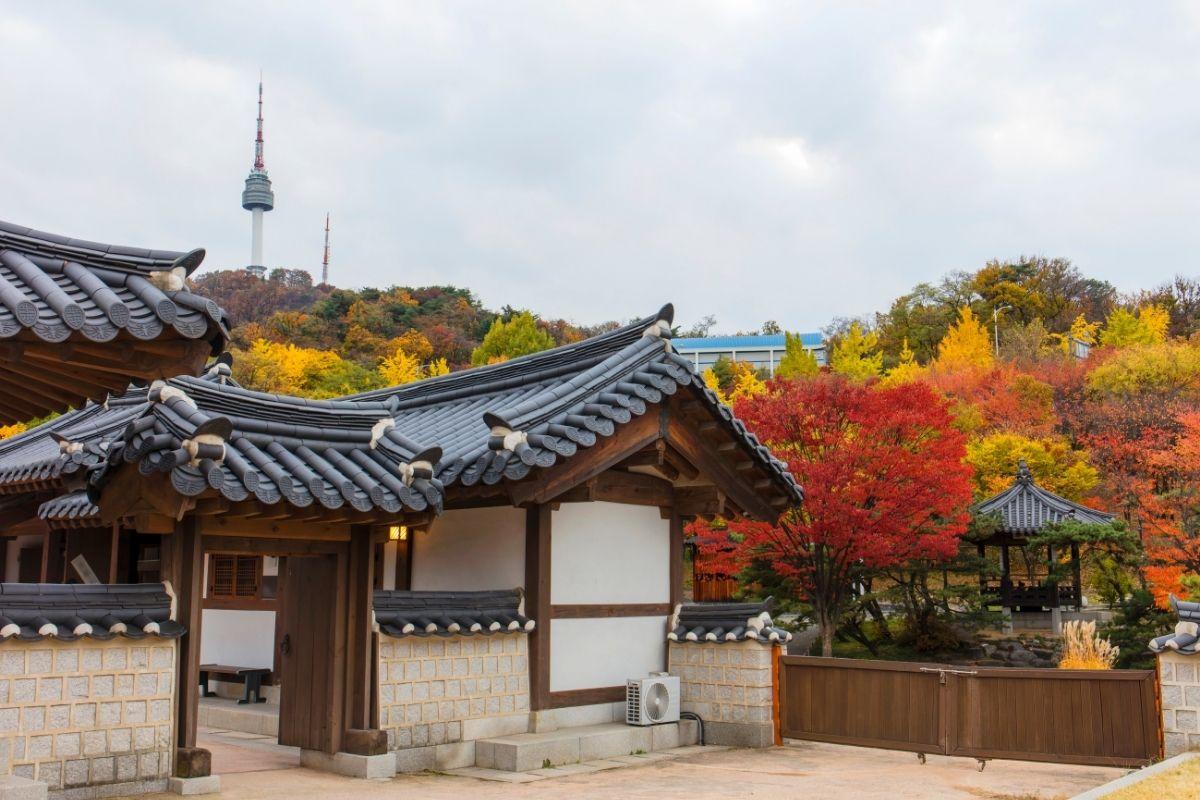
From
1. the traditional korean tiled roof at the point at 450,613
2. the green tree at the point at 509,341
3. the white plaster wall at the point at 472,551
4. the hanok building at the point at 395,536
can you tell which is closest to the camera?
the hanok building at the point at 395,536

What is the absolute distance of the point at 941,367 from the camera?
53.1 meters

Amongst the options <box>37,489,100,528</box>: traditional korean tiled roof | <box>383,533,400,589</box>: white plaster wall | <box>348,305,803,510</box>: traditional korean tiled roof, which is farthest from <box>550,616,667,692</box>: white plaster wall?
<box>37,489,100,528</box>: traditional korean tiled roof

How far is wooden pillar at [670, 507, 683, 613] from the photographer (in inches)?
493

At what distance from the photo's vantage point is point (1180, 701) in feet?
30.6

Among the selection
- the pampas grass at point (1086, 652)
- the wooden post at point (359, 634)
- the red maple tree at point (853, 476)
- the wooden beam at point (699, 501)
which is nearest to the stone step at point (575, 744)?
the wooden post at point (359, 634)

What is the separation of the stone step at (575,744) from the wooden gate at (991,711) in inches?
63.3

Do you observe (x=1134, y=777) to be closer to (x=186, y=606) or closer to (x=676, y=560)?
(x=676, y=560)

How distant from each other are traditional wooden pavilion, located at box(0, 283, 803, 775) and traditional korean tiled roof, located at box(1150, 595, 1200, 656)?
4.65 metres

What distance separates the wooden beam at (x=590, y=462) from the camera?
33.5 ft

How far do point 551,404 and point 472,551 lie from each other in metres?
2.18

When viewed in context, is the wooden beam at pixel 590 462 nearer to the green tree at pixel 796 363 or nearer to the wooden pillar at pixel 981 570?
the wooden pillar at pixel 981 570

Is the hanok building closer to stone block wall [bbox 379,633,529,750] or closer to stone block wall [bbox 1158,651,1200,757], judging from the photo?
stone block wall [bbox 379,633,529,750]

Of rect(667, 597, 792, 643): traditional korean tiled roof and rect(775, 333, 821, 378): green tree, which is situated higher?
rect(775, 333, 821, 378): green tree

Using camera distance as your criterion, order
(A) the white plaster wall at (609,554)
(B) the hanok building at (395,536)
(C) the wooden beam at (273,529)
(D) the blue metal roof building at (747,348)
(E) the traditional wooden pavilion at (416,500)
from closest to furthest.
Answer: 1. (B) the hanok building at (395,536)
2. (E) the traditional wooden pavilion at (416,500)
3. (C) the wooden beam at (273,529)
4. (A) the white plaster wall at (609,554)
5. (D) the blue metal roof building at (747,348)
